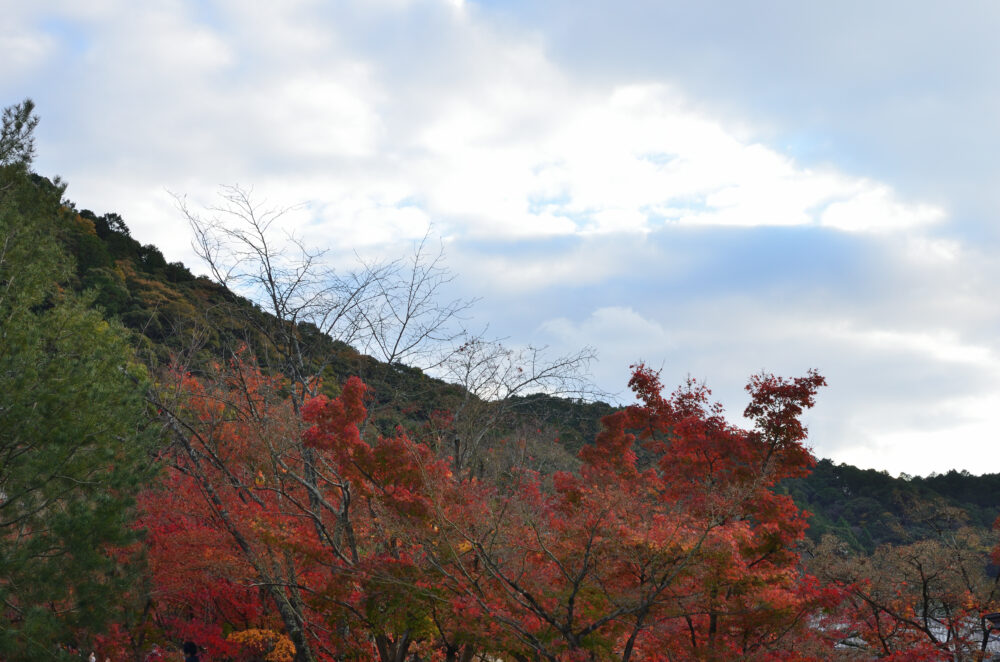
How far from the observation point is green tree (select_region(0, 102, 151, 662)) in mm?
11105

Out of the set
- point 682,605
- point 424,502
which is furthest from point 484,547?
point 682,605

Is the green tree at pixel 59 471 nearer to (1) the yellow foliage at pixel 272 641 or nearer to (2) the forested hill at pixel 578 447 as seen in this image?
(1) the yellow foliage at pixel 272 641

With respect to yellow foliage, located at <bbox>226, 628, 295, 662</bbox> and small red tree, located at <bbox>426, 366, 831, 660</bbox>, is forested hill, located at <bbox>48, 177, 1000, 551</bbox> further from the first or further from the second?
small red tree, located at <bbox>426, 366, 831, 660</bbox>

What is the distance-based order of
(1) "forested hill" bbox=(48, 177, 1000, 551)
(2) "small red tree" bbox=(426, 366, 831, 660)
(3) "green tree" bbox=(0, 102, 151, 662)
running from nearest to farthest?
(2) "small red tree" bbox=(426, 366, 831, 660), (3) "green tree" bbox=(0, 102, 151, 662), (1) "forested hill" bbox=(48, 177, 1000, 551)

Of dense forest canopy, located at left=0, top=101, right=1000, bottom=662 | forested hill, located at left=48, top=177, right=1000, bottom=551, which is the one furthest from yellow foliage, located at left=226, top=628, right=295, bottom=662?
forested hill, located at left=48, top=177, right=1000, bottom=551

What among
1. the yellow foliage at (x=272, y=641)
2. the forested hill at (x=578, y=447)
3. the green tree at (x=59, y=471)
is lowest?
the yellow foliage at (x=272, y=641)

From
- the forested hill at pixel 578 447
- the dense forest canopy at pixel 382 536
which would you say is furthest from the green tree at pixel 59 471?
the forested hill at pixel 578 447

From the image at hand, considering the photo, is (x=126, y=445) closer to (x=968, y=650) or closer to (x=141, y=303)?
(x=968, y=650)

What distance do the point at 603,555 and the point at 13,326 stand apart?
1046 cm

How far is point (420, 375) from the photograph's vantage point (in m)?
16.5

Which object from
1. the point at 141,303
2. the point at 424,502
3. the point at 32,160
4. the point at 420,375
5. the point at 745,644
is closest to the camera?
the point at 424,502

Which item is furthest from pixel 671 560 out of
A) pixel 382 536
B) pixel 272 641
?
pixel 272 641

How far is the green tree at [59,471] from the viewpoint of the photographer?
11105 mm

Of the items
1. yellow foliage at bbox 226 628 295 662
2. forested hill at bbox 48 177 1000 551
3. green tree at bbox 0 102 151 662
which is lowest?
yellow foliage at bbox 226 628 295 662
